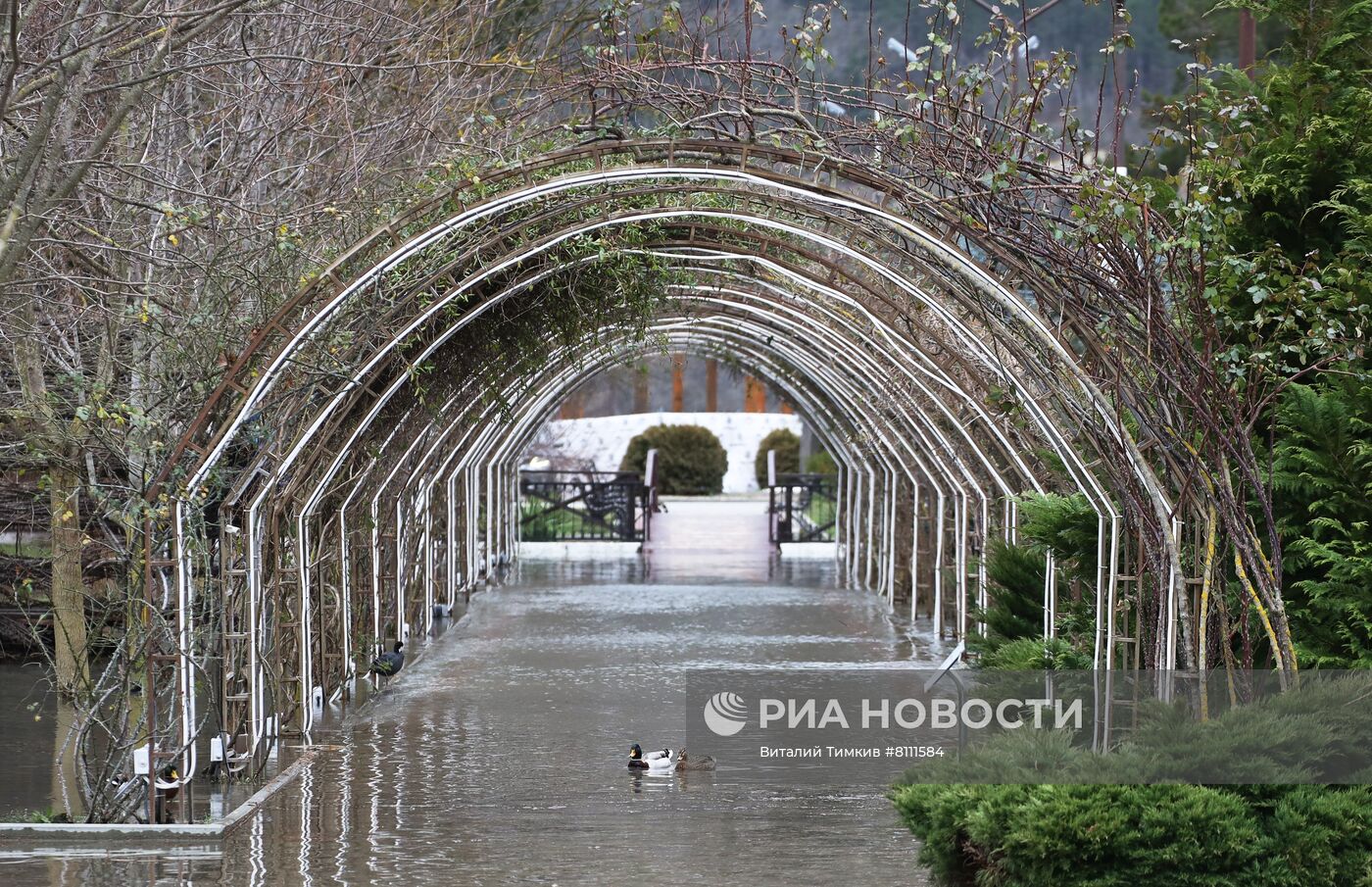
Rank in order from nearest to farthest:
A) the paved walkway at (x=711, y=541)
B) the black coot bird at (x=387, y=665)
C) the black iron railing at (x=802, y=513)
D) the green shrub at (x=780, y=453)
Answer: the black coot bird at (x=387, y=665)
the paved walkway at (x=711, y=541)
the black iron railing at (x=802, y=513)
the green shrub at (x=780, y=453)

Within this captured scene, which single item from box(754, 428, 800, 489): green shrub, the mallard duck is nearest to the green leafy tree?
the mallard duck

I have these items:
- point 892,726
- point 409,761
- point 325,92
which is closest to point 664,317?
point 325,92

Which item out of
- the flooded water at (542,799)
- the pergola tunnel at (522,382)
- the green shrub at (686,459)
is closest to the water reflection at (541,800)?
the flooded water at (542,799)

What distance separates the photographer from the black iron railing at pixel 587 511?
90.7 feet

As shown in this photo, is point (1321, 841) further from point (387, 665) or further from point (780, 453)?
point (780, 453)

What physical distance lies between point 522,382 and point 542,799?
14.4 feet

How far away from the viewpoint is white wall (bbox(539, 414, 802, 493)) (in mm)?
38969

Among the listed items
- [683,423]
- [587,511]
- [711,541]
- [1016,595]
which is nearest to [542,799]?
[1016,595]

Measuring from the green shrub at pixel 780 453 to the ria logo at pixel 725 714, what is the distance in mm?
25576

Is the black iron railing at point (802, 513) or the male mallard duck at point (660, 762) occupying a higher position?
the black iron railing at point (802, 513)

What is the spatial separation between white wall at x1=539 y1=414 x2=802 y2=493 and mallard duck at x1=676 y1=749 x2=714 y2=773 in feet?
93.8

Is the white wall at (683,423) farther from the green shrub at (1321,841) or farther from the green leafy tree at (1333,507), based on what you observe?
the green shrub at (1321,841)

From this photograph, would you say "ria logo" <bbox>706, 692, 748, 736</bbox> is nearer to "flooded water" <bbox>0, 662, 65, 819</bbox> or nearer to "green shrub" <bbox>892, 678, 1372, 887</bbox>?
"flooded water" <bbox>0, 662, 65, 819</bbox>

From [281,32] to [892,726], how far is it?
6.01 m
